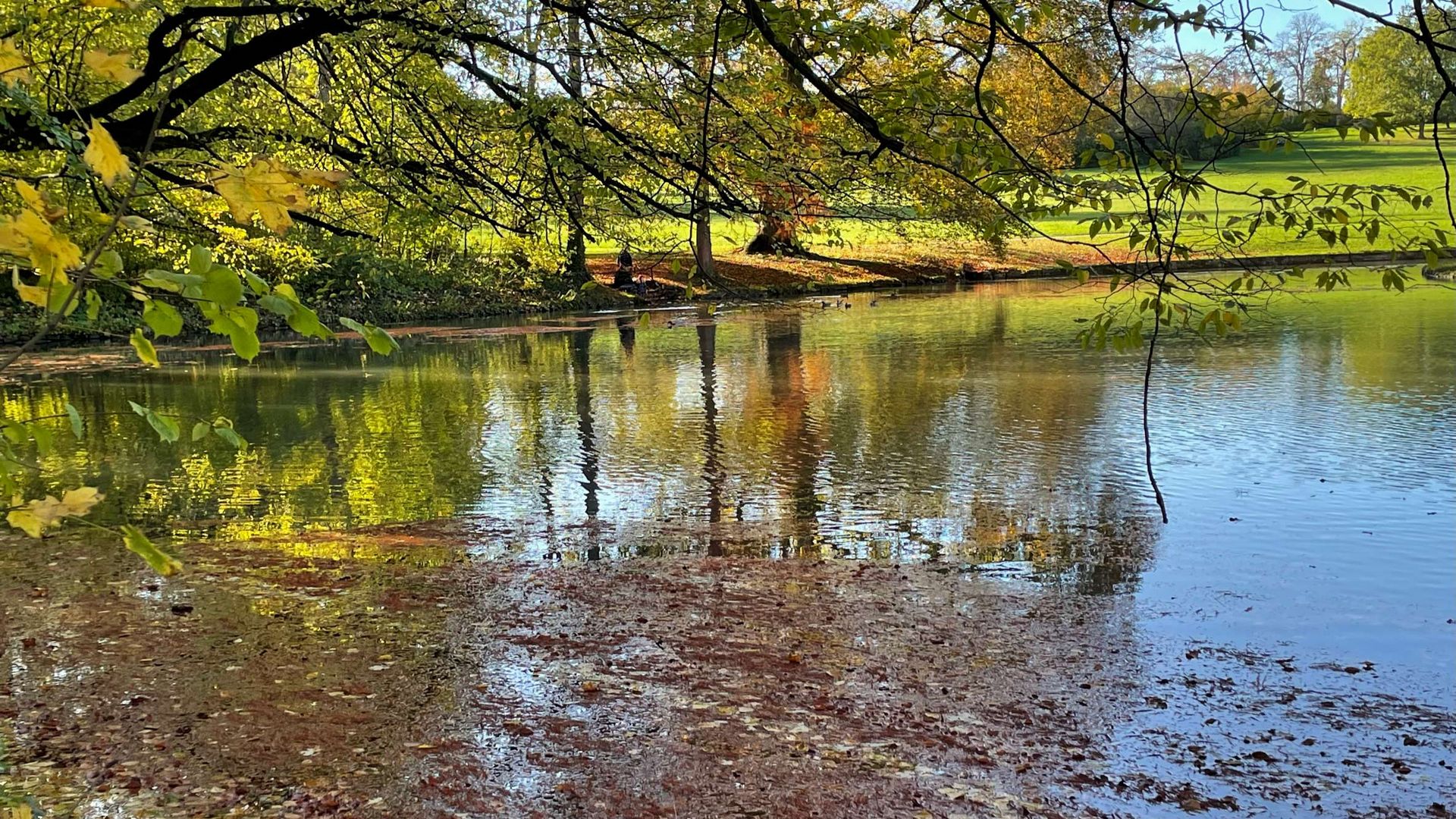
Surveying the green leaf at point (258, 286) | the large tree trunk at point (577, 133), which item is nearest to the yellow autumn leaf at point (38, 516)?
the green leaf at point (258, 286)

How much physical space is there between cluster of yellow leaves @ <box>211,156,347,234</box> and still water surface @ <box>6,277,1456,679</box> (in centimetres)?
580

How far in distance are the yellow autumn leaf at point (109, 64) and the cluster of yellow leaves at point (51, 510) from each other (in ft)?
1.71

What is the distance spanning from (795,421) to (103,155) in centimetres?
1255

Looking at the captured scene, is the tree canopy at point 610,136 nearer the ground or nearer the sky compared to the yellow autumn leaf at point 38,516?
nearer the sky

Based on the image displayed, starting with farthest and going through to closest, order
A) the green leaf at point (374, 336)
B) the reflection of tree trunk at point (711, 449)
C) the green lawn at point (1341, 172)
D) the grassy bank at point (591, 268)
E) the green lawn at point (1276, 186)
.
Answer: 1. the green lawn at point (1341, 172)
2. the green lawn at point (1276, 186)
3. the grassy bank at point (591, 268)
4. the reflection of tree trunk at point (711, 449)
5. the green leaf at point (374, 336)

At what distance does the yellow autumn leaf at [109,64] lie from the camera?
1.46 metres

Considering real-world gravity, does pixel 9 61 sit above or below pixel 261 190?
above

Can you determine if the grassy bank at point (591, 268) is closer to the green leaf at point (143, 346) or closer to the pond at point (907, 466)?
the pond at point (907, 466)

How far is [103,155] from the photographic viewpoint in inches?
52.7

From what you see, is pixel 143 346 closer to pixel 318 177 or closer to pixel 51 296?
pixel 51 296

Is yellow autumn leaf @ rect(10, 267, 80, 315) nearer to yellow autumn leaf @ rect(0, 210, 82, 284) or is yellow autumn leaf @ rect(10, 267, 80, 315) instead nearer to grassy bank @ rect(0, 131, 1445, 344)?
yellow autumn leaf @ rect(0, 210, 82, 284)

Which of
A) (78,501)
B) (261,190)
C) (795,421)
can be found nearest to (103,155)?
(261,190)

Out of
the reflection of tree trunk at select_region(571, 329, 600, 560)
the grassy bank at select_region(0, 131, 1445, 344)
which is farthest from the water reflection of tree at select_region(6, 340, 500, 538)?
the grassy bank at select_region(0, 131, 1445, 344)

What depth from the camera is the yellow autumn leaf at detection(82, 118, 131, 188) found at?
4.37 feet
